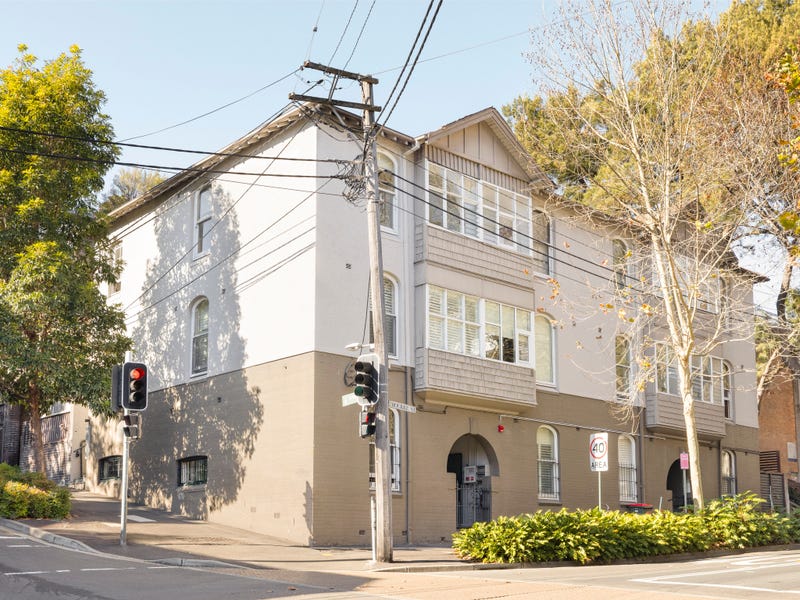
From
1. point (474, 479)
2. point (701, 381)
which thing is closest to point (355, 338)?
point (474, 479)

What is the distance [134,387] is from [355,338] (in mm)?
5764

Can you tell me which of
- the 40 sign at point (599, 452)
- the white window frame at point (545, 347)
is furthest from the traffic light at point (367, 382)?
the white window frame at point (545, 347)

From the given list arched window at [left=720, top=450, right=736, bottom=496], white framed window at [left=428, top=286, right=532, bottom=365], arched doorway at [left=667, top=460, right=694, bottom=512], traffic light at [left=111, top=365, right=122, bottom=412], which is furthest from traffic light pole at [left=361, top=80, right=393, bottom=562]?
arched window at [left=720, top=450, right=736, bottom=496]

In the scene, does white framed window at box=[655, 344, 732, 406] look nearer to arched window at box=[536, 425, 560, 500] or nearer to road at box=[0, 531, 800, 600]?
arched window at box=[536, 425, 560, 500]

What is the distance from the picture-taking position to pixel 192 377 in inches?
967

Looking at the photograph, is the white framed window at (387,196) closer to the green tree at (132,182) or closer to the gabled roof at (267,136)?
the gabled roof at (267,136)

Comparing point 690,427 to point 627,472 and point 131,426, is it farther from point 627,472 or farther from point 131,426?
point 131,426

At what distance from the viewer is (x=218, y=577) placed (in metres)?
13.8

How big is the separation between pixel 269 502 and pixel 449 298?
6529 mm

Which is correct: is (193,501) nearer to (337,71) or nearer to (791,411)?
(337,71)

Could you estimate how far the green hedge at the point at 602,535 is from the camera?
1750 centimetres

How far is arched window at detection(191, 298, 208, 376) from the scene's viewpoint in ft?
80.3

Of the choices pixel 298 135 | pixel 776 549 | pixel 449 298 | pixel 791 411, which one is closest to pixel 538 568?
pixel 449 298

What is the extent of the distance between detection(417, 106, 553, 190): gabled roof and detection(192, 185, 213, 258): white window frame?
5.97 metres
